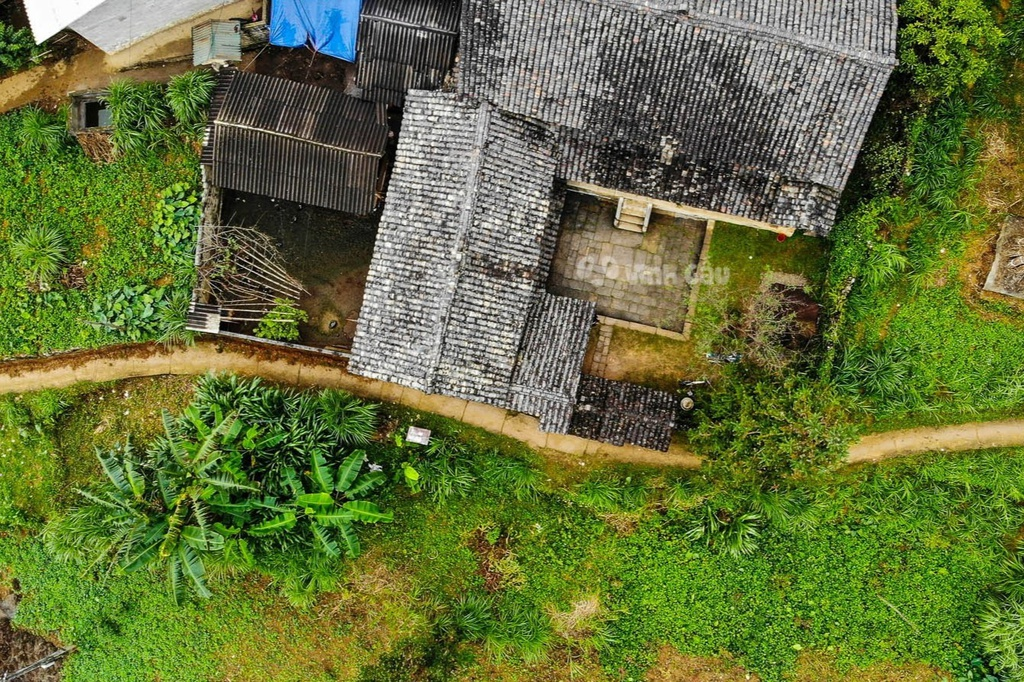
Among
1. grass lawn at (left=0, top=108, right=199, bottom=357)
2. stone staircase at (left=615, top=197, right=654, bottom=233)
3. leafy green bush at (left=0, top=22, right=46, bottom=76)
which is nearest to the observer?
stone staircase at (left=615, top=197, right=654, bottom=233)

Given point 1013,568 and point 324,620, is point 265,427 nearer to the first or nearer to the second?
point 324,620

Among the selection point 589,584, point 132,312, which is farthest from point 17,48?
point 589,584

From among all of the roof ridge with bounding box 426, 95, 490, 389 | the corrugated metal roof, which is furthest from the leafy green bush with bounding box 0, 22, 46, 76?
the roof ridge with bounding box 426, 95, 490, 389

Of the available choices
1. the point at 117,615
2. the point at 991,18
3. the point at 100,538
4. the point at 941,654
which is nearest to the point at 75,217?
the point at 100,538

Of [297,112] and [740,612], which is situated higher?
[297,112]

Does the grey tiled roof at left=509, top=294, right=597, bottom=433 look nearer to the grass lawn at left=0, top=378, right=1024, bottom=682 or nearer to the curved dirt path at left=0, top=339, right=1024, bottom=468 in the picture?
the curved dirt path at left=0, top=339, right=1024, bottom=468
